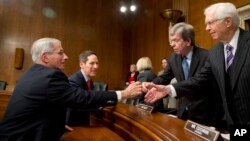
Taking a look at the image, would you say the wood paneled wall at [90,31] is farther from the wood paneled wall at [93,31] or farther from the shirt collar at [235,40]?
the shirt collar at [235,40]

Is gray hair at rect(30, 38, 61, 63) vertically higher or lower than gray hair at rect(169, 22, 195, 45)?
lower

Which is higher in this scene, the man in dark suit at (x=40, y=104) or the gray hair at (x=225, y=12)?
the gray hair at (x=225, y=12)

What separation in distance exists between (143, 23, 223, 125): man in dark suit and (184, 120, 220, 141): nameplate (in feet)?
2.42

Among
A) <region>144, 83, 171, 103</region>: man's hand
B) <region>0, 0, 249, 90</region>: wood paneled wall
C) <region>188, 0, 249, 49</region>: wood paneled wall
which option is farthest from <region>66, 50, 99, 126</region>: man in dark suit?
<region>0, 0, 249, 90</region>: wood paneled wall

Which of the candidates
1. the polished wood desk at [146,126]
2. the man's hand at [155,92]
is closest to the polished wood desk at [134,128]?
the polished wood desk at [146,126]

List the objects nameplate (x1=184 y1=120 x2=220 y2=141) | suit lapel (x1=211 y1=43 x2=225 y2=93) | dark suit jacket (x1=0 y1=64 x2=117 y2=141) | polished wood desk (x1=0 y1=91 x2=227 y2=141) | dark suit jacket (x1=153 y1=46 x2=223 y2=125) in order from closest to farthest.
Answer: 1. nameplate (x1=184 y1=120 x2=220 y2=141)
2. polished wood desk (x1=0 y1=91 x2=227 y2=141)
3. dark suit jacket (x1=0 y1=64 x2=117 y2=141)
4. suit lapel (x1=211 y1=43 x2=225 y2=93)
5. dark suit jacket (x1=153 y1=46 x2=223 y2=125)

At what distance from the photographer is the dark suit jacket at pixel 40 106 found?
1.53m

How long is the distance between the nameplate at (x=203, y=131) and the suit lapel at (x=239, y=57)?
536mm

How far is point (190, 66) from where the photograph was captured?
221 cm

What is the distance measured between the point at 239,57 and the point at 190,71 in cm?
63

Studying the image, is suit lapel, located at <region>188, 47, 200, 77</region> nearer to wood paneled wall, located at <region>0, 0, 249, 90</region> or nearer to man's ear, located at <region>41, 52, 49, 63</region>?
man's ear, located at <region>41, 52, 49, 63</region>

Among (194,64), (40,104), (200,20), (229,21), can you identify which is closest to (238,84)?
(229,21)

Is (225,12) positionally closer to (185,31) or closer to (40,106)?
(185,31)

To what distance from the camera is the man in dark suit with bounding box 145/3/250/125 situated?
1.59m
